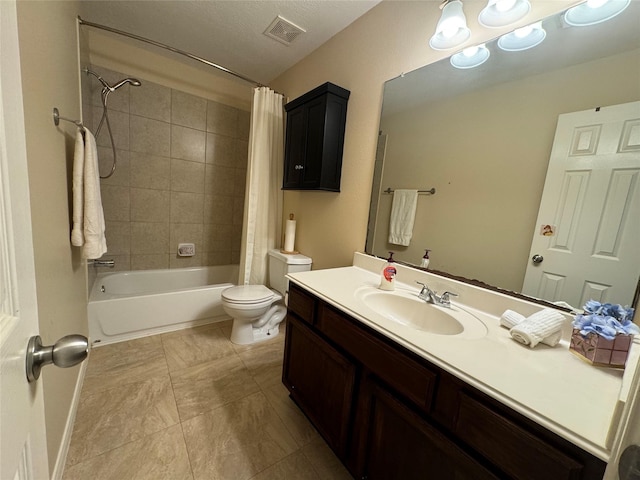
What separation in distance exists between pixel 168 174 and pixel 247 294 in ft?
4.85

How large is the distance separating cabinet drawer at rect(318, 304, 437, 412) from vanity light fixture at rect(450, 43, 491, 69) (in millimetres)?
1270

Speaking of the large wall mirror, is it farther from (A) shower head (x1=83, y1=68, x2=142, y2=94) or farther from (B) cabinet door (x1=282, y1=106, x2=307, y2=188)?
(A) shower head (x1=83, y1=68, x2=142, y2=94)

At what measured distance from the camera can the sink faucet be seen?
43.9 inches

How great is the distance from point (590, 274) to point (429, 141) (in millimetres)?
854

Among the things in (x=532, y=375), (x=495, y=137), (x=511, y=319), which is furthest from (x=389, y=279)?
(x=495, y=137)

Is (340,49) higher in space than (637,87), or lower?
higher

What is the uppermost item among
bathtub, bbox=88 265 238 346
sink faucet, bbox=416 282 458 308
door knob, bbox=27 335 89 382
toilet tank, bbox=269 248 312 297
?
door knob, bbox=27 335 89 382

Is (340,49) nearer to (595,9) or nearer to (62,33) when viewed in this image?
(595,9)

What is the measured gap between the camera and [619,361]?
0.71m

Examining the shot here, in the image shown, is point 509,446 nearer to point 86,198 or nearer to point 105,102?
point 86,198

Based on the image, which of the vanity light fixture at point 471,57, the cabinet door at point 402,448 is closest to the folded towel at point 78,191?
the cabinet door at point 402,448

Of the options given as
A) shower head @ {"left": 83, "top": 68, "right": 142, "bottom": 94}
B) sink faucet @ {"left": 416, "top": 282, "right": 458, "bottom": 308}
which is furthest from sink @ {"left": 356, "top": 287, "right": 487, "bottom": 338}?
shower head @ {"left": 83, "top": 68, "right": 142, "bottom": 94}

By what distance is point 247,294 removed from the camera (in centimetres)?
195

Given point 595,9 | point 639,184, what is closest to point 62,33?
point 595,9
